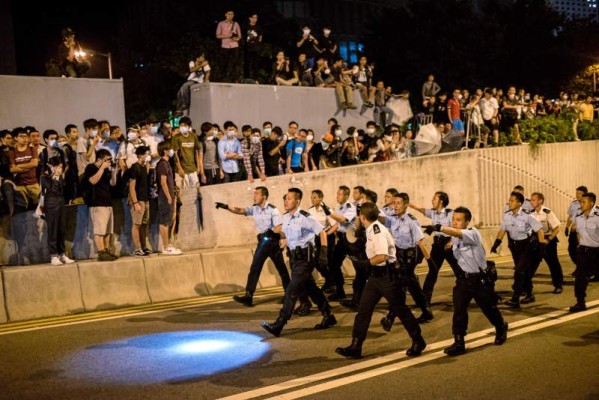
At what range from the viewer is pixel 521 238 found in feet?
36.6

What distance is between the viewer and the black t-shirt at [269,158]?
15.9 meters

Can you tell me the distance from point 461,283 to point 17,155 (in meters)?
7.54

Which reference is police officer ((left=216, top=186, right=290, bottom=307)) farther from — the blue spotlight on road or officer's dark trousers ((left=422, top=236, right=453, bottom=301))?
officer's dark trousers ((left=422, top=236, right=453, bottom=301))

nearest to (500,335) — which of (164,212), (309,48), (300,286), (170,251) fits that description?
(300,286)

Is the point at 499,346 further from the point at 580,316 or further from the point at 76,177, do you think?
the point at 76,177

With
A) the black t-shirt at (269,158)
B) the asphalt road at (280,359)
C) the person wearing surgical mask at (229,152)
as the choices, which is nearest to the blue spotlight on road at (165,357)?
the asphalt road at (280,359)

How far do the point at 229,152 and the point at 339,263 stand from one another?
4338mm

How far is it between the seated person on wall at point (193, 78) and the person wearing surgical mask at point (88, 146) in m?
5.44

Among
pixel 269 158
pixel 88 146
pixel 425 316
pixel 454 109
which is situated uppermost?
pixel 454 109

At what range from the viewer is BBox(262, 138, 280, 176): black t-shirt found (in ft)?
52.0

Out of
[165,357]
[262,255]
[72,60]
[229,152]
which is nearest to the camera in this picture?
[165,357]

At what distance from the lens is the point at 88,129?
13703 millimetres

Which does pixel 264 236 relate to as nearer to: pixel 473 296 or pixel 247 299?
pixel 247 299

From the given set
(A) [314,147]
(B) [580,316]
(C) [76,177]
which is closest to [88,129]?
(C) [76,177]
